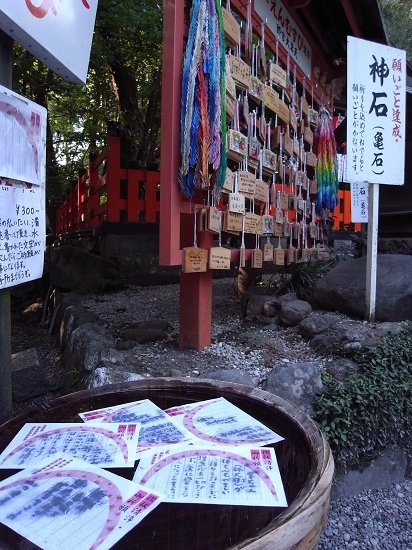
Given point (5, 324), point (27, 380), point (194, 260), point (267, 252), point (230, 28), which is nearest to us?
point (5, 324)

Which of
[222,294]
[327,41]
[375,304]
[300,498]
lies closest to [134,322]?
[222,294]

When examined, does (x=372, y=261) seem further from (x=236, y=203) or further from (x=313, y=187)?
(x=313, y=187)

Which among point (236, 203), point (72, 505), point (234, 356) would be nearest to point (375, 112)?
point (236, 203)

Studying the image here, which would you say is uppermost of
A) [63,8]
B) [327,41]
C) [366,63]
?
[327,41]

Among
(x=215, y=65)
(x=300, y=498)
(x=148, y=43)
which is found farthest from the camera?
(x=148, y=43)

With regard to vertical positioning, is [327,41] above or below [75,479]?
above

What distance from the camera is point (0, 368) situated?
1790mm

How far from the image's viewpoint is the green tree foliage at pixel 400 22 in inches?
521

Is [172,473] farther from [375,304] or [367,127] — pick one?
[367,127]

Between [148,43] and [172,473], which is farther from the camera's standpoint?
[148,43]

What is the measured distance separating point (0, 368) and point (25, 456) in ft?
2.13

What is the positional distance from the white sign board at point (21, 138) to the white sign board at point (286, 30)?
11.1ft

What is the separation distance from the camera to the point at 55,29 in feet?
5.75

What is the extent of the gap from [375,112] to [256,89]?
1408 mm
